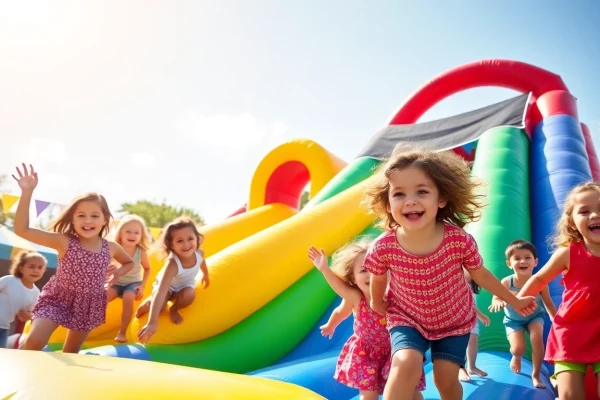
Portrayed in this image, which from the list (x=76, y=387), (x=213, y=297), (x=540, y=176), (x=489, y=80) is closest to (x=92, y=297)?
(x=213, y=297)

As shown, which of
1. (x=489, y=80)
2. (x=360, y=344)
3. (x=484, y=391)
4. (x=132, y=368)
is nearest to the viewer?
(x=132, y=368)

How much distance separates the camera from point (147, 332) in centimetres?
299

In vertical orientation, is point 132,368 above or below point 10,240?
below

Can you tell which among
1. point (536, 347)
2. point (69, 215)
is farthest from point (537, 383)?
point (69, 215)

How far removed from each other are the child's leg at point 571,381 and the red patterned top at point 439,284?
52 cm

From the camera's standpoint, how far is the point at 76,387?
1401 millimetres

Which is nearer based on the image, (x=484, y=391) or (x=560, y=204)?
A: (x=484, y=391)

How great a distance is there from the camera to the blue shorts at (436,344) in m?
1.83

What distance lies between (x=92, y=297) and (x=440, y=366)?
6.46 feet

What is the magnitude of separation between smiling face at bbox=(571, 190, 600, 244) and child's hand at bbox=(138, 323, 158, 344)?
2281mm

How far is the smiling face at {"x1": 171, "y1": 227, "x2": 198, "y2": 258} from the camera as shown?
339cm

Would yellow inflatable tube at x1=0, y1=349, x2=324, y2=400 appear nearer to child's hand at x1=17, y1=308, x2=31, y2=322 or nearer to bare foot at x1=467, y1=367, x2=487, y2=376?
bare foot at x1=467, y1=367, x2=487, y2=376

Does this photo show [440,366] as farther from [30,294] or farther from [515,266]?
[30,294]

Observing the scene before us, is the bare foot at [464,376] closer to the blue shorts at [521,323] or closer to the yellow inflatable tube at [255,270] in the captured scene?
Result: the blue shorts at [521,323]
